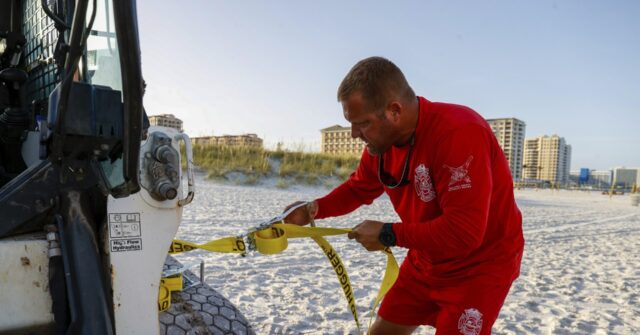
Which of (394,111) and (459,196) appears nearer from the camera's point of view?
(459,196)

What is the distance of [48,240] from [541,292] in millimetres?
5369

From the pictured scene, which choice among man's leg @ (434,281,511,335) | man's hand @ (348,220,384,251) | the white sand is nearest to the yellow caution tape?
man's hand @ (348,220,384,251)

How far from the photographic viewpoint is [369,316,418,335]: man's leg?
2764 mm

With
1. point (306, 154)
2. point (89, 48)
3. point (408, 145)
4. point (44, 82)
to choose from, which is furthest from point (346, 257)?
point (306, 154)

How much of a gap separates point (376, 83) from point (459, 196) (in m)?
0.64

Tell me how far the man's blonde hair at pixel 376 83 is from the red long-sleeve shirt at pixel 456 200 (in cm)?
22

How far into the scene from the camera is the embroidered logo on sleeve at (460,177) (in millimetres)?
2031

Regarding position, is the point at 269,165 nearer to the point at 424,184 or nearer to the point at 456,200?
the point at 424,184

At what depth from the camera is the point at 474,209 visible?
2.02 meters

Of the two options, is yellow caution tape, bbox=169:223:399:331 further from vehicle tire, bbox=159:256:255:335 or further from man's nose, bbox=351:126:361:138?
man's nose, bbox=351:126:361:138

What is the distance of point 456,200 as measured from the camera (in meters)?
2.05

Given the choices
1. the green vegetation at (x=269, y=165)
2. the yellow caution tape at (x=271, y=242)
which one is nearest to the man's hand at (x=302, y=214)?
the yellow caution tape at (x=271, y=242)

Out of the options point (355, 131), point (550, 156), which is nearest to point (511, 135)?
point (550, 156)

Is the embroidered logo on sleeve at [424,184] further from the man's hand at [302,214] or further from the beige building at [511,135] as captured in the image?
the beige building at [511,135]
